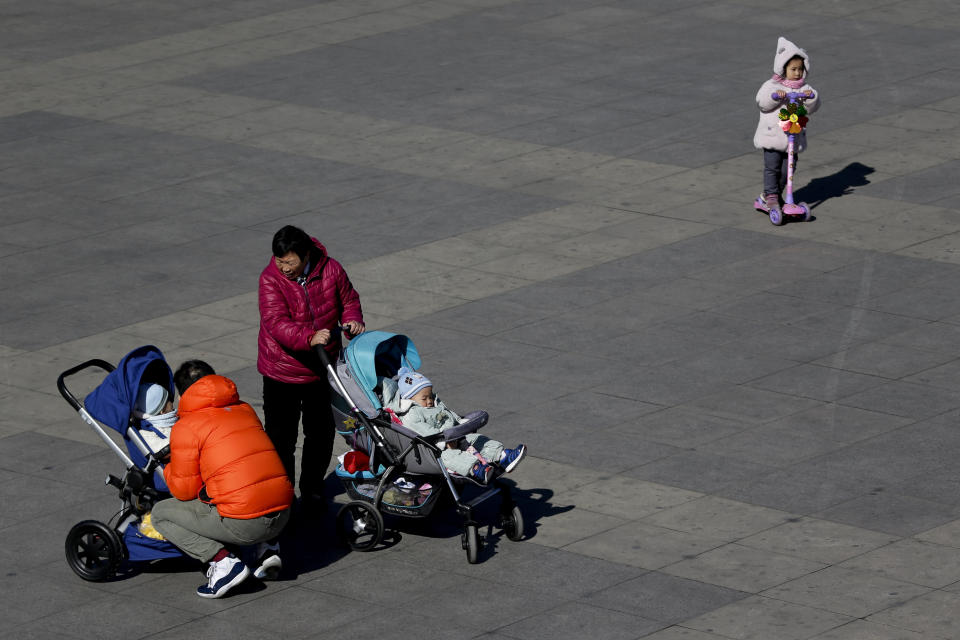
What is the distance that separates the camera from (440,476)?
9.70 metres

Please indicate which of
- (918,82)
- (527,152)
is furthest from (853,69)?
(527,152)

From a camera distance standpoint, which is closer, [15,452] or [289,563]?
[289,563]

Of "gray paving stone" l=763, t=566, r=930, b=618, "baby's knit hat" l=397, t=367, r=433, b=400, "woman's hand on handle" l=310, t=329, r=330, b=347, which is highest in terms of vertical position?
"woman's hand on handle" l=310, t=329, r=330, b=347

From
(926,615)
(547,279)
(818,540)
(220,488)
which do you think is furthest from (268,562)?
(547,279)

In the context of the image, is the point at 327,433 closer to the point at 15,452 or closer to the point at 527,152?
the point at 15,452

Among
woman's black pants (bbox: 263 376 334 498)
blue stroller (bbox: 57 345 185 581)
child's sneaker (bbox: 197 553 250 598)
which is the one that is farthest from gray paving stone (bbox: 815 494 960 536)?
blue stroller (bbox: 57 345 185 581)

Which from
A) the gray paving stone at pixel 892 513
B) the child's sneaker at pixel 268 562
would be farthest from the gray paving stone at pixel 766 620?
the child's sneaker at pixel 268 562

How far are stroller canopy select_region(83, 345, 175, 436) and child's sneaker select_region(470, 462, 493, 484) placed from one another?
6.35ft

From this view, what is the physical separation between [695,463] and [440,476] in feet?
6.13

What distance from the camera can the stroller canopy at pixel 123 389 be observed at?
9516 mm

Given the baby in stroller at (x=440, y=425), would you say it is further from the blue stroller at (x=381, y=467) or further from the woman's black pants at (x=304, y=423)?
the woman's black pants at (x=304, y=423)

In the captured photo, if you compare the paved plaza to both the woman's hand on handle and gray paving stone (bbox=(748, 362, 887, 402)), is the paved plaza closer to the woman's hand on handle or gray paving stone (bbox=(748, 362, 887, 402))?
gray paving stone (bbox=(748, 362, 887, 402))

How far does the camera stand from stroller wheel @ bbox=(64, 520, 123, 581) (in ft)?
30.7

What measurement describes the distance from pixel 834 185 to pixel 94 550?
30.2ft
